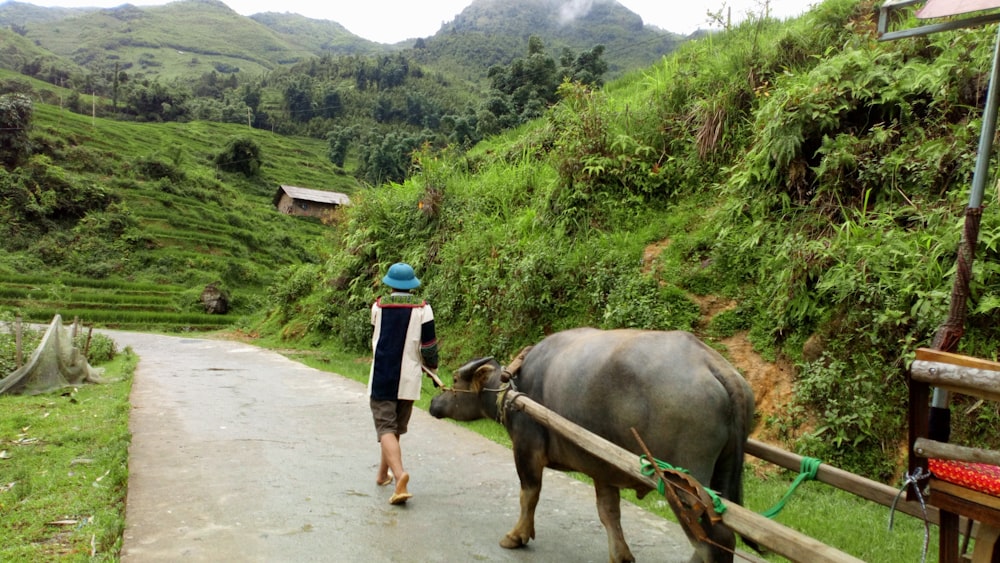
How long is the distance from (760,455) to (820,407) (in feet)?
7.42

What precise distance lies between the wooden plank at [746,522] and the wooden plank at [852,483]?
0.52m

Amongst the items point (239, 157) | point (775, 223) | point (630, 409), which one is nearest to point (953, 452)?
point (630, 409)

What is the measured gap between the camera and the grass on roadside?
3.80 metres

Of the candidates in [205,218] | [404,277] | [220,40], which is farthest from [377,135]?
[220,40]

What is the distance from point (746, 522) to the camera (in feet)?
8.15

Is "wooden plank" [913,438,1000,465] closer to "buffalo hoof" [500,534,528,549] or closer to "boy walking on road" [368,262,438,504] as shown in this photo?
"buffalo hoof" [500,534,528,549]

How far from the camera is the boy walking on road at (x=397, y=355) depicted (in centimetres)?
482

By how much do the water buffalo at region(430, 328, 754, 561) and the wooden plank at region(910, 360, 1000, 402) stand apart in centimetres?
111

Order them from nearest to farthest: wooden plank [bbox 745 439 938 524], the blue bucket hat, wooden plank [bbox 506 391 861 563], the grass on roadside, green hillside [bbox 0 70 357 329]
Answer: wooden plank [bbox 506 391 861 563], wooden plank [bbox 745 439 938 524], the grass on roadside, the blue bucket hat, green hillside [bbox 0 70 357 329]

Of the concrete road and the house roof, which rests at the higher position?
the house roof

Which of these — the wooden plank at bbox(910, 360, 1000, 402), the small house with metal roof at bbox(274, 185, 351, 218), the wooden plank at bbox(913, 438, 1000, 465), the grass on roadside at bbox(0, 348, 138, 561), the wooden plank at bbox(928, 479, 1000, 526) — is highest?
the small house with metal roof at bbox(274, 185, 351, 218)

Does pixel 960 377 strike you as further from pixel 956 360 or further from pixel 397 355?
pixel 397 355

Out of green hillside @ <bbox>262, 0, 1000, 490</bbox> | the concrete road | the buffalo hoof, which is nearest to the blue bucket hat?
the concrete road

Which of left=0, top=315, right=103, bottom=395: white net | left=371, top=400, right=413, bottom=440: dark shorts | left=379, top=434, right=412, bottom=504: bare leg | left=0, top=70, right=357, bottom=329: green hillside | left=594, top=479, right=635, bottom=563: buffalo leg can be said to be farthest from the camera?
left=0, top=70, right=357, bottom=329: green hillside
